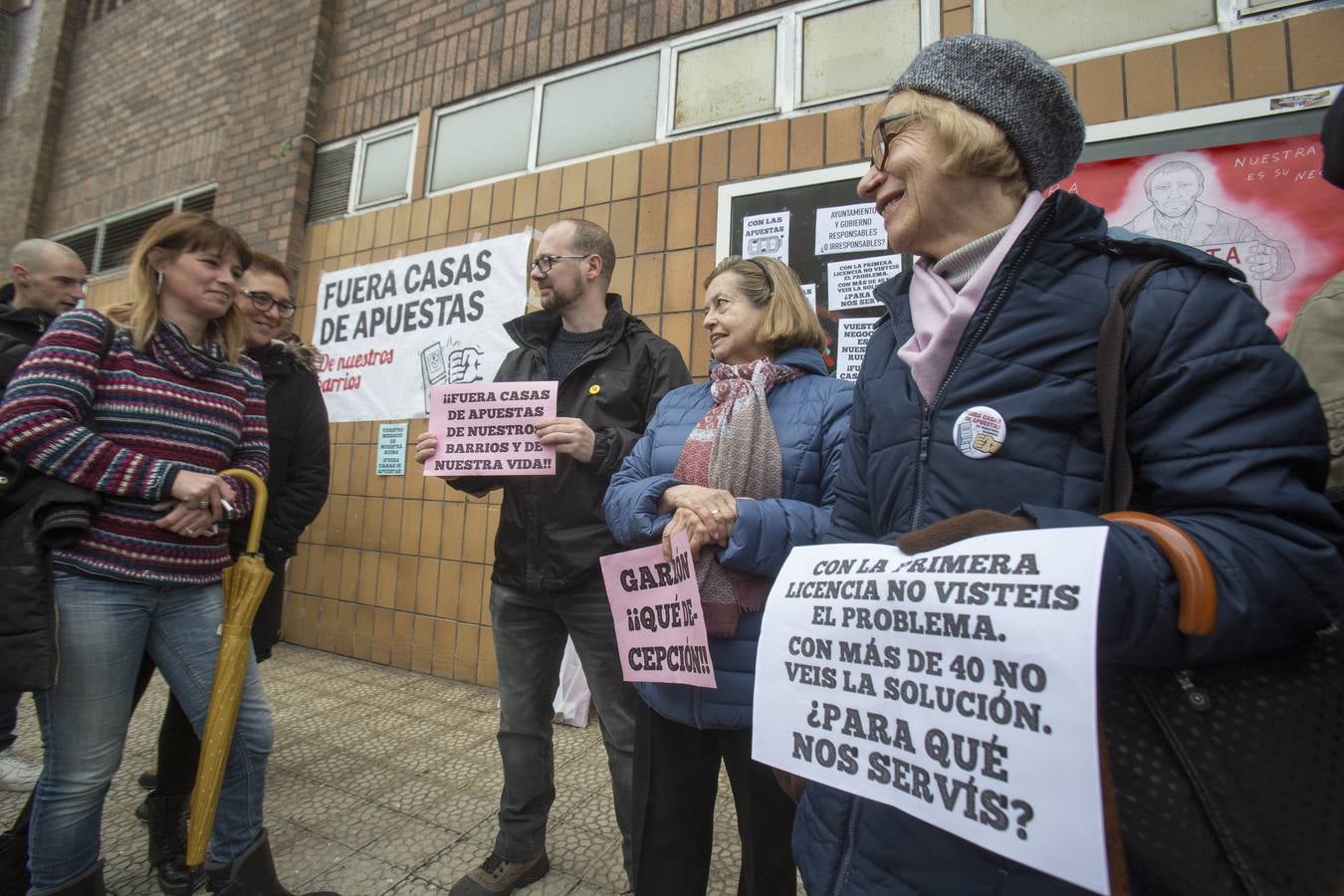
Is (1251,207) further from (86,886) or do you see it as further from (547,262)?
(86,886)

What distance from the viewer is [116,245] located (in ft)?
21.2

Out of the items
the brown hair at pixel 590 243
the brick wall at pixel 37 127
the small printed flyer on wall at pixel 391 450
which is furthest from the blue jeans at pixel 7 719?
the brick wall at pixel 37 127

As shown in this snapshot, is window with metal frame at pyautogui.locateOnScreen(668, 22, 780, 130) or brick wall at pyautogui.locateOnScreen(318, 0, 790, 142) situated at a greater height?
brick wall at pyautogui.locateOnScreen(318, 0, 790, 142)

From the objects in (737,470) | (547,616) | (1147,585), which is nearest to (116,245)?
(547,616)

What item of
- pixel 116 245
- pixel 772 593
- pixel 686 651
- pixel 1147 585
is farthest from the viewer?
pixel 116 245

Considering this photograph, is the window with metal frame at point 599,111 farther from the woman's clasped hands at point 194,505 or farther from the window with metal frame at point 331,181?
the woman's clasped hands at point 194,505

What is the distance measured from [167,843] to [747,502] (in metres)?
2.02

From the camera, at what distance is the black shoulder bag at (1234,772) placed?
0.65m

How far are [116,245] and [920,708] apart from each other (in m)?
8.14

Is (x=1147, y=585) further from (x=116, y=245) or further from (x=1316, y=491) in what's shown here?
(x=116, y=245)

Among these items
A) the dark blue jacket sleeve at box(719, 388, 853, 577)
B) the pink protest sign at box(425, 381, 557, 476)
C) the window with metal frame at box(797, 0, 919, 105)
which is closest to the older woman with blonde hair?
the dark blue jacket sleeve at box(719, 388, 853, 577)

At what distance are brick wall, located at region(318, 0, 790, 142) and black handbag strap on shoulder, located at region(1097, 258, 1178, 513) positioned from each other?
3.36 metres

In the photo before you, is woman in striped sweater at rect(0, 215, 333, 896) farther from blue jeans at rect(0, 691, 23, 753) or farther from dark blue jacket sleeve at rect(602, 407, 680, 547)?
blue jeans at rect(0, 691, 23, 753)

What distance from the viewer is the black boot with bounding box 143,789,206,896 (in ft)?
6.46
